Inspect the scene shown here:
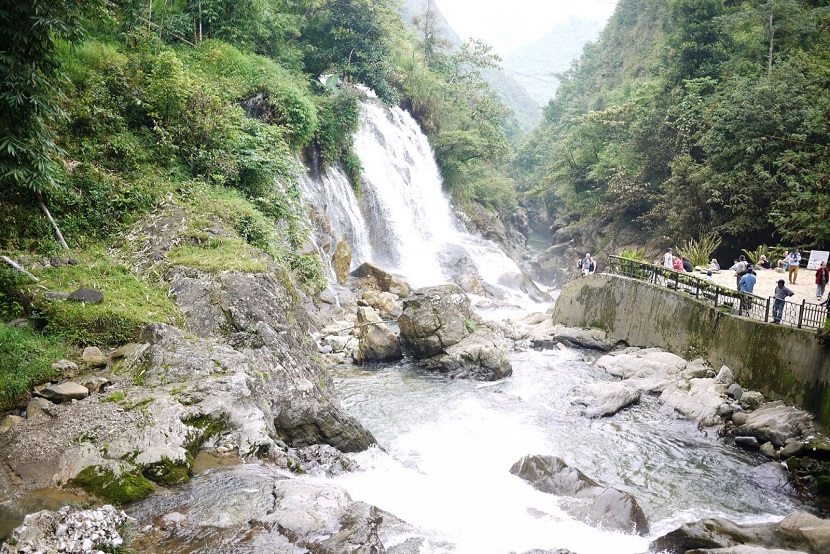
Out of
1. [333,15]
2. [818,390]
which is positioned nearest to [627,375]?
[818,390]

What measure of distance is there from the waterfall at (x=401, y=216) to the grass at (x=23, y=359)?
16.0 metres

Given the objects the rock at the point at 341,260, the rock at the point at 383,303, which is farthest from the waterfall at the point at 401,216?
the rock at the point at 383,303

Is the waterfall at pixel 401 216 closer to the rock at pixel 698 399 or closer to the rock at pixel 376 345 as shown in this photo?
the rock at pixel 376 345

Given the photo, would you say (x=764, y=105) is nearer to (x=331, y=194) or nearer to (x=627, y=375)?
(x=627, y=375)

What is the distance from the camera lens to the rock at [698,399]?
→ 1329 centimetres

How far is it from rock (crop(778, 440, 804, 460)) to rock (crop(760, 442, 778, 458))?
0.13 metres

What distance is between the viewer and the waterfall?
993 inches

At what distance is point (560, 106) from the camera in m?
A: 64.4

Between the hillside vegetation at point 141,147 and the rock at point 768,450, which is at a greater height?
the hillside vegetation at point 141,147

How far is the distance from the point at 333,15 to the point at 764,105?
20265 mm

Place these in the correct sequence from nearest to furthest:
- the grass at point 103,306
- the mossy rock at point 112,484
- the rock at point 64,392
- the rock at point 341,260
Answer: the mossy rock at point 112,484 → the rock at point 64,392 → the grass at point 103,306 → the rock at point 341,260

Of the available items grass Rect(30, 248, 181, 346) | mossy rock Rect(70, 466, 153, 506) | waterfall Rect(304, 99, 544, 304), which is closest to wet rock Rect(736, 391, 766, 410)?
grass Rect(30, 248, 181, 346)

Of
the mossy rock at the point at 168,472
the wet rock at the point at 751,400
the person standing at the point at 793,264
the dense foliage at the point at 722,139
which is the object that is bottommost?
the wet rock at the point at 751,400

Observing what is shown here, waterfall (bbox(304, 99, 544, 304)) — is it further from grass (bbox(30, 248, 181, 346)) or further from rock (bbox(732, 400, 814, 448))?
rock (bbox(732, 400, 814, 448))
